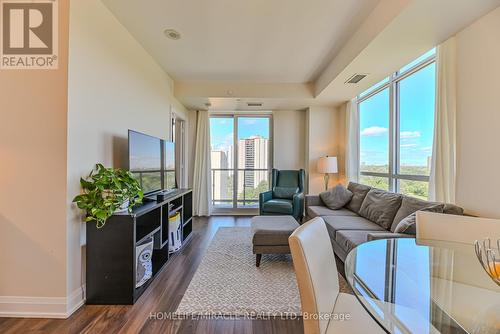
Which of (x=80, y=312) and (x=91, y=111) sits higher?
(x=91, y=111)

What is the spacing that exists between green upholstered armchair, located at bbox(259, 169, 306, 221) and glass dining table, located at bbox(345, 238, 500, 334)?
2532mm

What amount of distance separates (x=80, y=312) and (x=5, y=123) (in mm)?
1580

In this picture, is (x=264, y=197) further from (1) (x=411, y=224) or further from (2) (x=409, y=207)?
(1) (x=411, y=224)

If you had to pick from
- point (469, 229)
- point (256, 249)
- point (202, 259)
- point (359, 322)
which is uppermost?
point (469, 229)

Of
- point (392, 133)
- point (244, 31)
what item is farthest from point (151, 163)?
point (392, 133)

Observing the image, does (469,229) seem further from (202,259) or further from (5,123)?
(5,123)

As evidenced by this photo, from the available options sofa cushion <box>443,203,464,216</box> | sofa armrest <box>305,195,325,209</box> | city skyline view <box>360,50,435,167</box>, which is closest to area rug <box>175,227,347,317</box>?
sofa cushion <box>443,203,464,216</box>

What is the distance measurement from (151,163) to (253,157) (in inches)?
113

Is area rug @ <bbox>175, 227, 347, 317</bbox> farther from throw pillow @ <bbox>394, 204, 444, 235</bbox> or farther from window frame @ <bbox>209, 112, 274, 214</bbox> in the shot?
window frame @ <bbox>209, 112, 274, 214</bbox>

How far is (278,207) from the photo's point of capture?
404 cm

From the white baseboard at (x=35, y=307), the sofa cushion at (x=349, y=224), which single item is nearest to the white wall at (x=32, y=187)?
the white baseboard at (x=35, y=307)

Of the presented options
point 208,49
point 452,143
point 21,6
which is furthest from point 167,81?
point 452,143

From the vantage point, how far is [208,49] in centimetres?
296

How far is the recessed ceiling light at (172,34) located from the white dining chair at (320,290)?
2.62 metres
